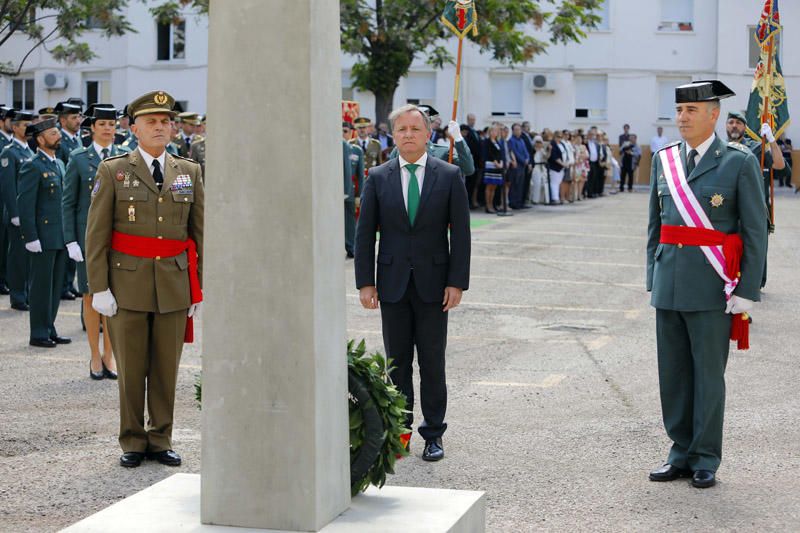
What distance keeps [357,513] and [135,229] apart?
3126 millimetres

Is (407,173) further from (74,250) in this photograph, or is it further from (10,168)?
(10,168)

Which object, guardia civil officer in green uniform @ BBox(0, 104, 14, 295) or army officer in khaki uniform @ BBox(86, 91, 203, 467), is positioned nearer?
army officer in khaki uniform @ BBox(86, 91, 203, 467)

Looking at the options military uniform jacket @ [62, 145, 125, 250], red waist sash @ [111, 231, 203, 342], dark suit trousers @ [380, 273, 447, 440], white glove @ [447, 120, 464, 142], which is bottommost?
dark suit trousers @ [380, 273, 447, 440]

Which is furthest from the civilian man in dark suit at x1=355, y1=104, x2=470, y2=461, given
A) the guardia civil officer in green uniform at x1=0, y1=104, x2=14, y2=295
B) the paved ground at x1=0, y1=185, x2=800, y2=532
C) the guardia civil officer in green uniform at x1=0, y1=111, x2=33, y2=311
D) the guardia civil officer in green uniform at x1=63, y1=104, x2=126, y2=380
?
the guardia civil officer in green uniform at x1=0, y1=104, x2=14, y2=295

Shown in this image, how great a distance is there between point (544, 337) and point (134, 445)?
5626 mm

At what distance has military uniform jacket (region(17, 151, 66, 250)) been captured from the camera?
39.3 feet

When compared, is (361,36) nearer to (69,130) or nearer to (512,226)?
(512,226)

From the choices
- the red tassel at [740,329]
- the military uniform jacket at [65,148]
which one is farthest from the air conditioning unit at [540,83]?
the red tassel at [740,329]

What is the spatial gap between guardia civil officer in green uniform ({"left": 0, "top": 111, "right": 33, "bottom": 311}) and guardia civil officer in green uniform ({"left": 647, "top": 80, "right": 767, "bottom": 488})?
28.2ft

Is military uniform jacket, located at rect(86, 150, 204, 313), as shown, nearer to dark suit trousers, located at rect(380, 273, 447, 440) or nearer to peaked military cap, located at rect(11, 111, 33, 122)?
dark suit trousers, located at rect(380, 273, 447, 440)

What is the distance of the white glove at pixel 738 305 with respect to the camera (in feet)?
22.5

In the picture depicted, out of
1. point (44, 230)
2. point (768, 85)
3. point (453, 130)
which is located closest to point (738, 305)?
point (453, 130)

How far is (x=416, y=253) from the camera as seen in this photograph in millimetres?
7430

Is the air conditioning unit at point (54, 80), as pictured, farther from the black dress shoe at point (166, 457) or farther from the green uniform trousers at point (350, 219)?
the black dress shoe at point (166, 457)
